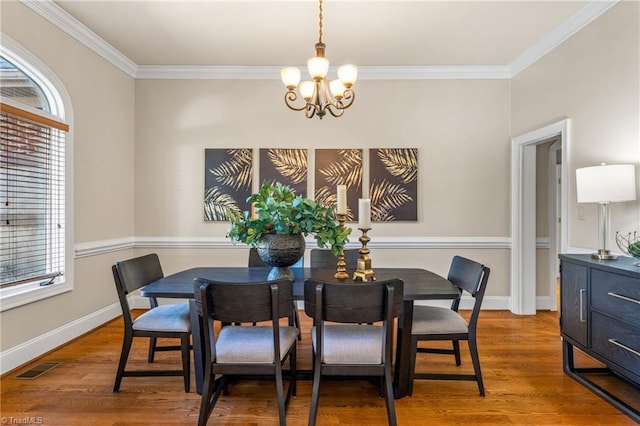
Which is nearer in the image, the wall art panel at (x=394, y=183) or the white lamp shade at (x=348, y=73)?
the white lamp shade at (x=348, y=73)

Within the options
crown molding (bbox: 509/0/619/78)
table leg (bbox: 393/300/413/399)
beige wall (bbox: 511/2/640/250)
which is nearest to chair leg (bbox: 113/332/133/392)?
table leg (bbox: 393/300/413/399)

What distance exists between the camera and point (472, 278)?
2.31m

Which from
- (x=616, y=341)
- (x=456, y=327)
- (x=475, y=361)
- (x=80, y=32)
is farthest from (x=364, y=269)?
(x=80, y=32)

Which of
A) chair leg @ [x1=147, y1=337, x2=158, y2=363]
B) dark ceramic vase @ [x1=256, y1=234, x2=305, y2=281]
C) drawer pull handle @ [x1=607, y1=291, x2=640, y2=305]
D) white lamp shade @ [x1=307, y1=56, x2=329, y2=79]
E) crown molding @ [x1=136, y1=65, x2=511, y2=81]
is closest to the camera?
drawer pull handle @ [x1=607, y1=291, x2=640, y2=305]

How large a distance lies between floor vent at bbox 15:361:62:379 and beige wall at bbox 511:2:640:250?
4177mm

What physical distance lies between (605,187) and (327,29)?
243 cm

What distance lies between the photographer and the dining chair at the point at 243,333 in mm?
1771

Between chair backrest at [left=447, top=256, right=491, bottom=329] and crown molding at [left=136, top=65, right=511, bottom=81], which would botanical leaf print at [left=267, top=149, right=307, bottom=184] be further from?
chair backrest at [left=447, top=256, right=491, bottom=329]

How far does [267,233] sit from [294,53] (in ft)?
7.46

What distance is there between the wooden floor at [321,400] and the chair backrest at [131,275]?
53 centimetres

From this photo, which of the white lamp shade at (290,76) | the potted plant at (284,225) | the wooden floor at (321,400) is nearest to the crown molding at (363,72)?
the white lamp shade at (290,76)

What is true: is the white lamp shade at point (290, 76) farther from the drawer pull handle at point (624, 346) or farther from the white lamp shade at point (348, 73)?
the drawer pull handle at point (624, 346)

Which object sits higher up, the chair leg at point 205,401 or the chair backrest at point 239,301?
the chair backrest at point 239,301

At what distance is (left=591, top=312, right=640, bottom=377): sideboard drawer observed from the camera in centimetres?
198
